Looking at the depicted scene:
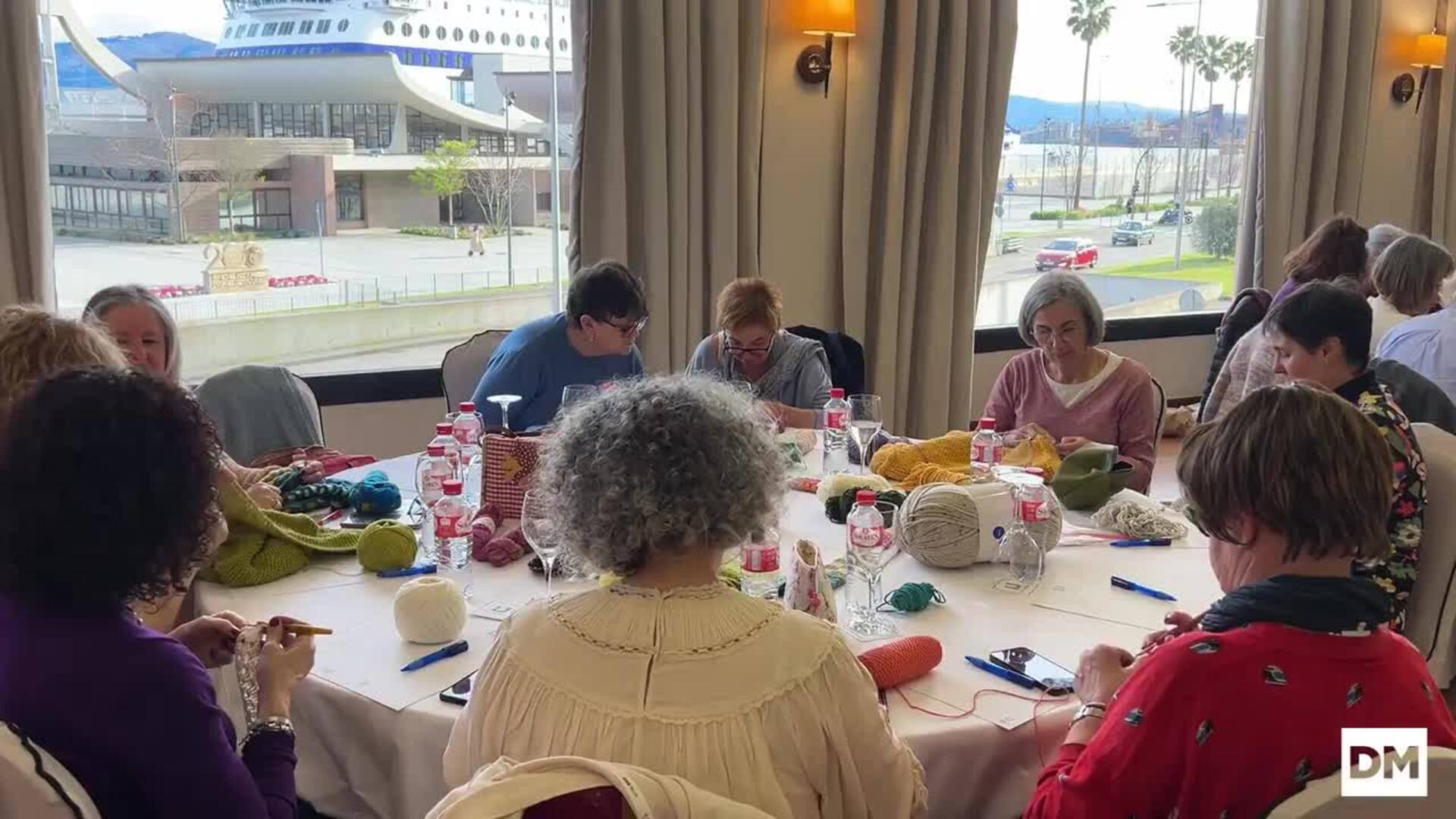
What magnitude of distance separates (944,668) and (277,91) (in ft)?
11.9

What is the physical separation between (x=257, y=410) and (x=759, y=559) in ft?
5.52

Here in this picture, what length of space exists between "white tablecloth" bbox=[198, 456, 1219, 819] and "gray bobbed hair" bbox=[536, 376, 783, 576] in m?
0.45

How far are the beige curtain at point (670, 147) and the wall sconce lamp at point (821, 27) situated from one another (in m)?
0.20

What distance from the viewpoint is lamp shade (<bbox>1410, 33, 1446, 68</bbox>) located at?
6742mm

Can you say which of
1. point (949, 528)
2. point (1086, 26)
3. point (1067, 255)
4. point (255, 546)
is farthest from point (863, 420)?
point (1086, 26)

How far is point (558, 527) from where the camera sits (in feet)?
5.01

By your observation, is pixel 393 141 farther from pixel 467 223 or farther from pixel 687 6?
pixel 687 6

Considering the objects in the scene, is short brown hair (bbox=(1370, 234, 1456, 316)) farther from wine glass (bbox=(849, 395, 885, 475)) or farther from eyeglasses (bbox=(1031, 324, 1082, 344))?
wine glass (bbox=(849, 395, 885, 475))

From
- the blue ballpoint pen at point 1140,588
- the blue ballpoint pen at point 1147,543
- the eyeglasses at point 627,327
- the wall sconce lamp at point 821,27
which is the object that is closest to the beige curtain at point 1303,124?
the wall sconce lamp at point 821,27

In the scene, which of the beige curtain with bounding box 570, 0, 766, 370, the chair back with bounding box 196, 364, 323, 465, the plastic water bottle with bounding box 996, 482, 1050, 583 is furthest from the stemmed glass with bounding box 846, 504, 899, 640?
the beige curtain with bounding box 570, 0, 766, 370

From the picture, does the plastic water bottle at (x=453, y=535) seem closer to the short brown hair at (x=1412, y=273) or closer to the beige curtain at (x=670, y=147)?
the beige curtain at (x=670, y=147)

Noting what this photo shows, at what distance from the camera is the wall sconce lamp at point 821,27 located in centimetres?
503

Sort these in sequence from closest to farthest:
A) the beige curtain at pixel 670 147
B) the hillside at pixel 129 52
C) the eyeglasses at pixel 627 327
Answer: the eyeglasses at pixel 627 327
the hillside at pixel 129 52
the beige curtain at pixel 670 147

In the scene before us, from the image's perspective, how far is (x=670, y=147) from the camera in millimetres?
4785
